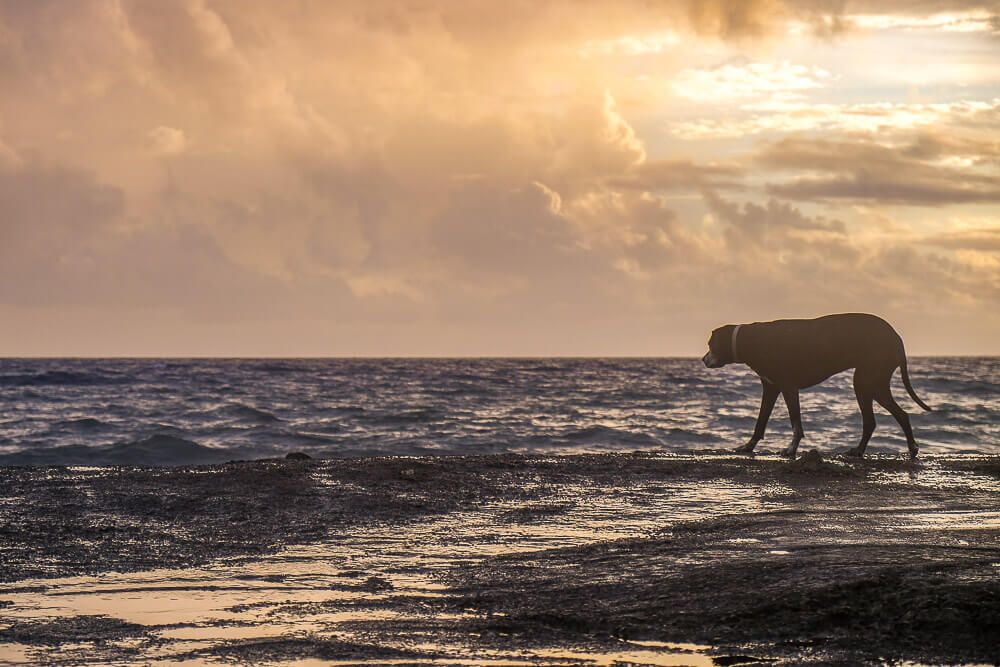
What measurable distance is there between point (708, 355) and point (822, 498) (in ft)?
23.7

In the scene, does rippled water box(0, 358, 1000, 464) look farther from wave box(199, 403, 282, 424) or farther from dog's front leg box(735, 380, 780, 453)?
dog's front leg box(735, 380, 780, 453)

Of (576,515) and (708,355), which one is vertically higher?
(708,355)

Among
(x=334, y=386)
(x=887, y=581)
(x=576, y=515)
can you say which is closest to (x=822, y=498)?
(x=576, y=515)

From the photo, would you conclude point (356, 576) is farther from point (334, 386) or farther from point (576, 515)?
point (334, 386)

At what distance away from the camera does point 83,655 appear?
535cm

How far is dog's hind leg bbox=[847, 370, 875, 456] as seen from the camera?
16375mm

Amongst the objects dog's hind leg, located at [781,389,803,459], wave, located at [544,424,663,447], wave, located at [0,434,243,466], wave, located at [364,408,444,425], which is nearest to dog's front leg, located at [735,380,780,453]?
dog's hind leg, located at [781,389,803,459]

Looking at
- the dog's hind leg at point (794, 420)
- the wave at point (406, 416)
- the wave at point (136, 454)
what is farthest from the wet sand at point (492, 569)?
the wave at point (406, 416)

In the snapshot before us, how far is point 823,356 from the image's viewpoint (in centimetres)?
1662

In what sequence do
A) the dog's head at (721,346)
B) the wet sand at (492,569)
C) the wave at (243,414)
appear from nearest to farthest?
the wet sand at (492,569) < the dog's head at (721,346) < the wave at (243,414)

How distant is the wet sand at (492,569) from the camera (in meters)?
5.46

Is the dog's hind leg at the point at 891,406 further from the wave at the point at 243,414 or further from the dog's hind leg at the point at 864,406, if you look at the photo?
the wave at the point at 243,414

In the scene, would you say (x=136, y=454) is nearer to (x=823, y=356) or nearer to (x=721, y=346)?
(x=721, y=346)

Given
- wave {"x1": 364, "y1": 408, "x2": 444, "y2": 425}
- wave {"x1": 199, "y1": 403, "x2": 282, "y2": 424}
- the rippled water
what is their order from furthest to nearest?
wave {"x1": 199, "y1": 403, "x2": 282, "y2": 424}, wave {"x1": 364, "y1": 408, "x2": 444, "y2": 425}, the rippled water
